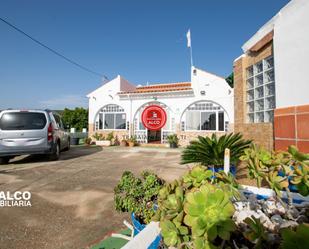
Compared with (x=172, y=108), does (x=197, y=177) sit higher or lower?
lower

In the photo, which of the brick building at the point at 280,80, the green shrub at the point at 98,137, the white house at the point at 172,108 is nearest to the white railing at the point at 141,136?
the white house at the point at 172,108

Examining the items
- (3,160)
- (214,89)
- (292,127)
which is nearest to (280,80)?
(292,127)

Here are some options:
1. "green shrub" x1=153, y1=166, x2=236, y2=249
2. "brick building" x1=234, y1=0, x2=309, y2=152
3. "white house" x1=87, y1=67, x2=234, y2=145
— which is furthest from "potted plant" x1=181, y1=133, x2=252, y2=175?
"white house" x1=87, y1=67, x2=234, y2=145

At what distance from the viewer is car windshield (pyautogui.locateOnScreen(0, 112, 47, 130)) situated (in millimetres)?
6125

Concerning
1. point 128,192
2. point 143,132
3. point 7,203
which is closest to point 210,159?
point 128,192

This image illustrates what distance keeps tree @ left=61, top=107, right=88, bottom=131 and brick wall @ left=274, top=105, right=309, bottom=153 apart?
66.5 ft

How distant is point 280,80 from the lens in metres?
3.34

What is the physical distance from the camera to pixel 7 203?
10.2 feet

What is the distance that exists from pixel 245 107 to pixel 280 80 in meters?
1.58

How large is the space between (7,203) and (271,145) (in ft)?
15.6

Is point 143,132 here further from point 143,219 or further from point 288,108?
point 143,219

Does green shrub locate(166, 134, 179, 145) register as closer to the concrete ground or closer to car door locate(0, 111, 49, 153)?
car door locate(0, 111, 49, 153)

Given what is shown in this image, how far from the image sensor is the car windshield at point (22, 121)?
6.12 m

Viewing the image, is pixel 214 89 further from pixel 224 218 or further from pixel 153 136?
pixel 224 218
